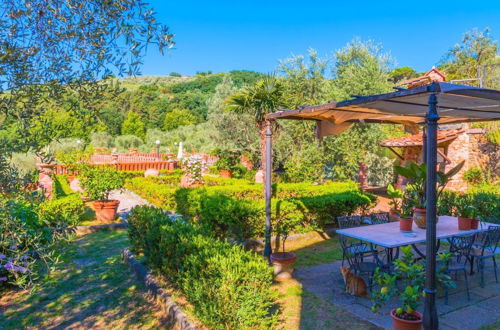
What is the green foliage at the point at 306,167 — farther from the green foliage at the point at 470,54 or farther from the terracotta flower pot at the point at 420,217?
the green foliage at the point at 470,54

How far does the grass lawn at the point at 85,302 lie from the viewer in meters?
4.09

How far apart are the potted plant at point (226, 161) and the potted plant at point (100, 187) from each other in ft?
27.8

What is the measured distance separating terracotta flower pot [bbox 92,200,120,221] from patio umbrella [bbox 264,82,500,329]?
4.99 metres

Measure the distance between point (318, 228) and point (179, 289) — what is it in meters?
4.21

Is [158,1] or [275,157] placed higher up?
[158,1]

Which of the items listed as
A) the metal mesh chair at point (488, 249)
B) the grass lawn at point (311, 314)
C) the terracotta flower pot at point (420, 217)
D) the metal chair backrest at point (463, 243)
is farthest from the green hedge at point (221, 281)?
the metal mesh chair at point (488, 249)

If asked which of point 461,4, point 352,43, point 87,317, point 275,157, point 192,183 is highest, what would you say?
point 461,4

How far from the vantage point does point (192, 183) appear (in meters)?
12.6

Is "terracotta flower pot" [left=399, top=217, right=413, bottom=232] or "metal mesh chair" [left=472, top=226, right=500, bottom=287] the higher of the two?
"terracotta flower pot" [left=399, top=217, right=413, bottom=232]

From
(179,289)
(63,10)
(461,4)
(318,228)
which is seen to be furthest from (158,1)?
(461,4)

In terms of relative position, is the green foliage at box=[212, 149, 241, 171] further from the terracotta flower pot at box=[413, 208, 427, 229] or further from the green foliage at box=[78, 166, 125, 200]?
the terracotta flower pot at box=[413, 208, 427, 229]

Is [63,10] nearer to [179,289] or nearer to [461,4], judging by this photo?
[179,289]

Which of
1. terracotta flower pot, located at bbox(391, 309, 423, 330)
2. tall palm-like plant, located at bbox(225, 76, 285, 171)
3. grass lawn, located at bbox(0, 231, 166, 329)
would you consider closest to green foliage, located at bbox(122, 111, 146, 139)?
tall palm-like plant, located at bbox(225, 76, 285, 171)

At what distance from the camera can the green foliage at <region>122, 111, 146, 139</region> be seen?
41.6 m
